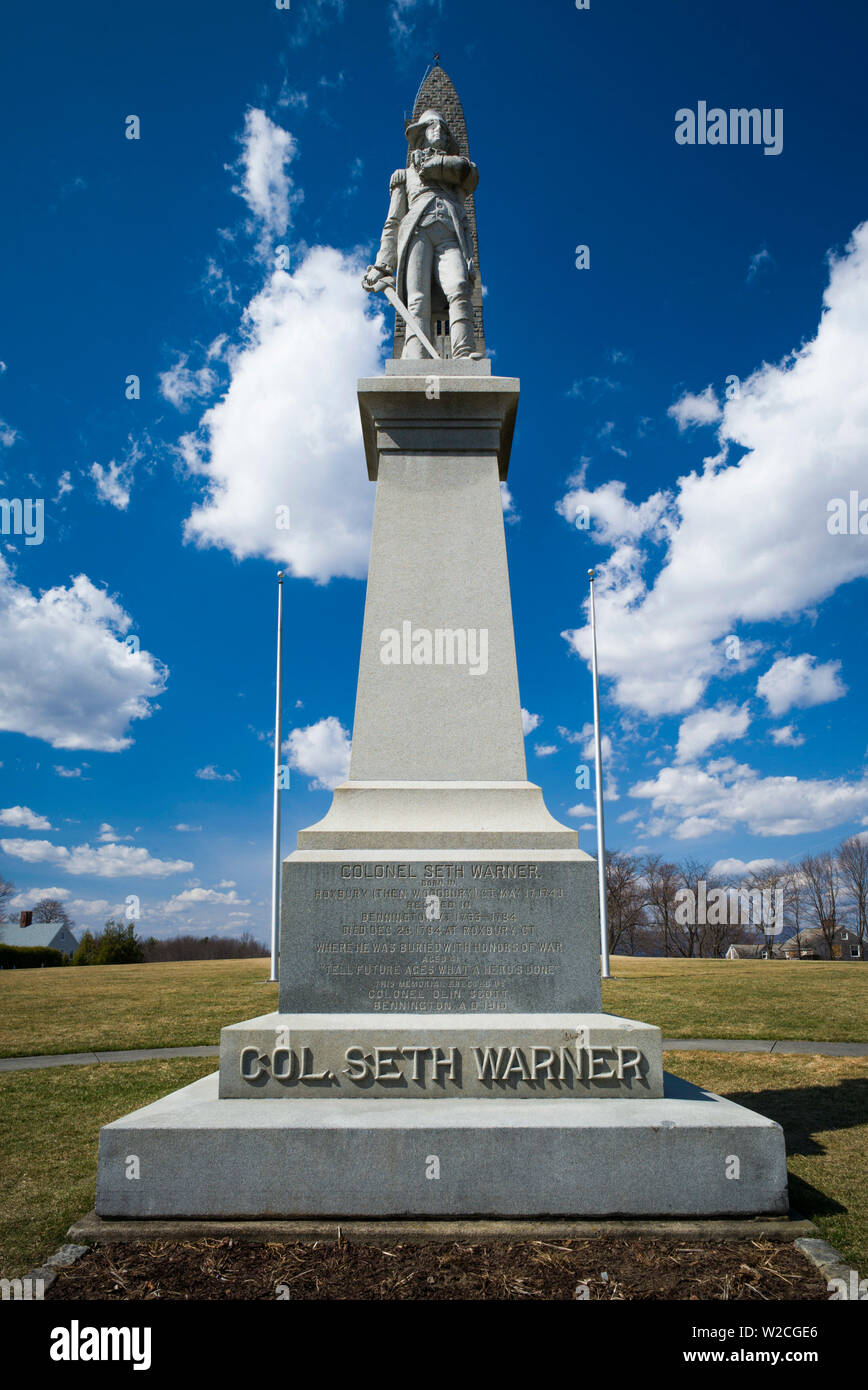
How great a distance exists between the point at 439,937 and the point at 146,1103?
4.41 meters

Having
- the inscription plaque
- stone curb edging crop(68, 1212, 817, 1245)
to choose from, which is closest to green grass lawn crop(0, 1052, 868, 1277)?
Answer: stone curb edging crop(68, 1212, 817, 1245)

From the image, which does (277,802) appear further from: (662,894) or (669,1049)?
(662,894)

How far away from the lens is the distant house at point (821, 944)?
6519cm

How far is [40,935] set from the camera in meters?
69.6

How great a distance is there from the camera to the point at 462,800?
20.6 ft

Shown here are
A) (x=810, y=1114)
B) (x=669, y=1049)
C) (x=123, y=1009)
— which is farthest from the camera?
(x=123, y=1009)

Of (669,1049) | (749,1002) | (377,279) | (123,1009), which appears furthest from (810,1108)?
(123,1009)

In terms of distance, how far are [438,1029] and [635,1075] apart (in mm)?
1270

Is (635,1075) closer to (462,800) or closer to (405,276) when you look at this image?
(462,800)

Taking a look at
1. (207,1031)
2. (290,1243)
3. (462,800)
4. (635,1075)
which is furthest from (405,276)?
(207,1031)

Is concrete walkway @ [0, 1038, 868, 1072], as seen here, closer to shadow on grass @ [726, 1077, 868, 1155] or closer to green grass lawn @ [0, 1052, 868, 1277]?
green grass lawn @ [0, 1052, 868, 1277]

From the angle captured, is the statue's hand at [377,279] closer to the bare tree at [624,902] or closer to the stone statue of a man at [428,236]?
the stone statue of a man at [428,236]
